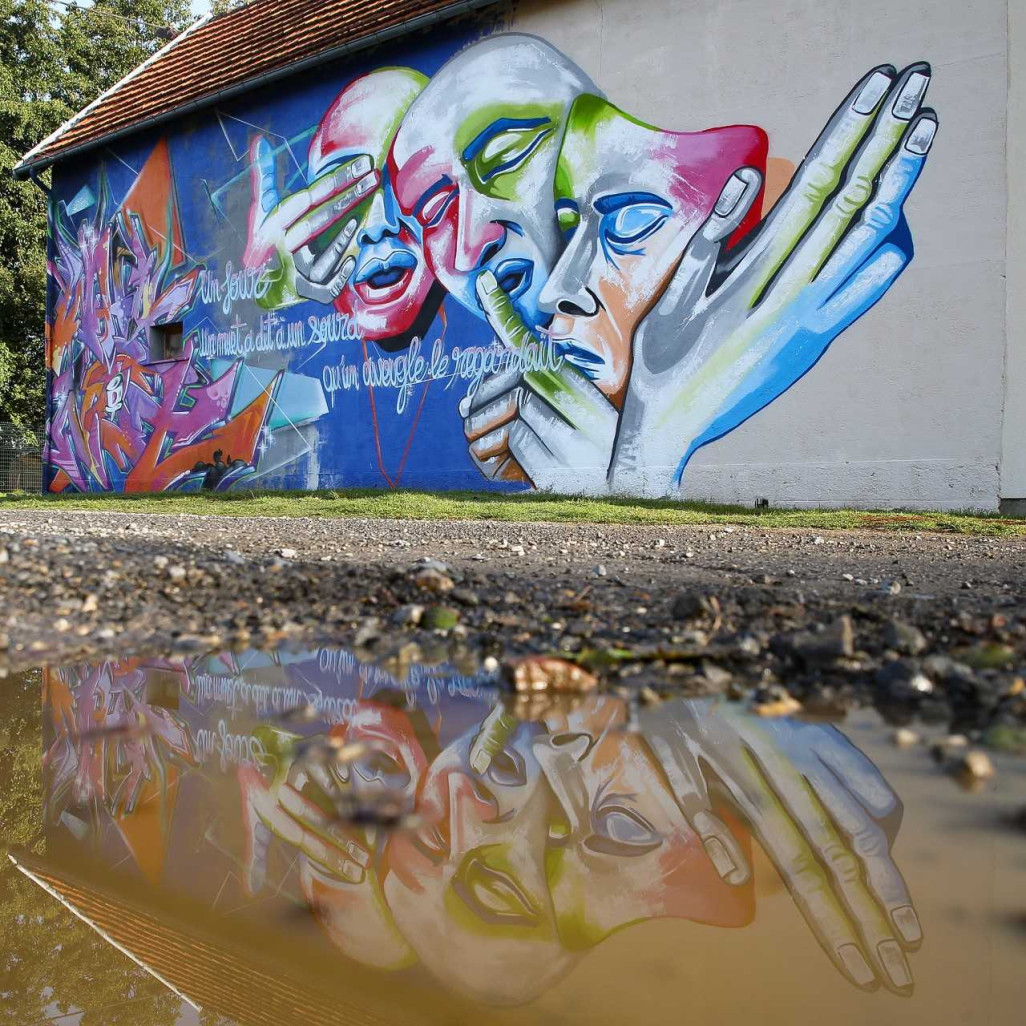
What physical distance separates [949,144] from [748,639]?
7.51 metres

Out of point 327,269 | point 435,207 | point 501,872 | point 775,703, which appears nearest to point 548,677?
point 775,703

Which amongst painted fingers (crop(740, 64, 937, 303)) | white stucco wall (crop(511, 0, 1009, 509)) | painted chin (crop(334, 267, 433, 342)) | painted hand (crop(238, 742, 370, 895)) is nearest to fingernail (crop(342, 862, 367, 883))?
painted hand (crop(238, 742, 370, 895))

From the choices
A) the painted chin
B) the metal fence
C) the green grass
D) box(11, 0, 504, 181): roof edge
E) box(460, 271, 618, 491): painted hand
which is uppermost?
box(11, 0, 504, 181): roof edge

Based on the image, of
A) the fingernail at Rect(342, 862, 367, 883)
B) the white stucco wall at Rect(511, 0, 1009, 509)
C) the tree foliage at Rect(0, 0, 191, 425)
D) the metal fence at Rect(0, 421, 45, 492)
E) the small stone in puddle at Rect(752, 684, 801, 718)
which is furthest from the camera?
the tree foliage at Rect(0, 0, 191, 425)

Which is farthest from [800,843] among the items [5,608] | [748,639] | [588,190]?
[588,190]

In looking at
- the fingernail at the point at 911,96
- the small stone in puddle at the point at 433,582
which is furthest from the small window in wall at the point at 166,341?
the small stone in puddle at the point at 433,582

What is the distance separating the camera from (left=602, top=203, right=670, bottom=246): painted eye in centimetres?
1002

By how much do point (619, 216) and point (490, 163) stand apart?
194 centimetres

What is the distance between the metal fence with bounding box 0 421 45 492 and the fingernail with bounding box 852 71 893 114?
18.2 m

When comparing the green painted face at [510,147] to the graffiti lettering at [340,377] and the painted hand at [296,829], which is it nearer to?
A: the graffiti lettering at [340,377]

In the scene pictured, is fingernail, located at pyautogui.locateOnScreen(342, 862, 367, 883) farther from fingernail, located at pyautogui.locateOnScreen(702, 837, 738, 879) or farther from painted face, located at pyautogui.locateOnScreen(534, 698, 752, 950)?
fingernail, located at pyautogui.locateOnScreen(702, 837, 738, 879)

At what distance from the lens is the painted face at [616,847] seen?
4.22 ft

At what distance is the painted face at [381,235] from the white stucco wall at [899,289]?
369 centimetres

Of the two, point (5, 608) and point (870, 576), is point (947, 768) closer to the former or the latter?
point (870, 576)
